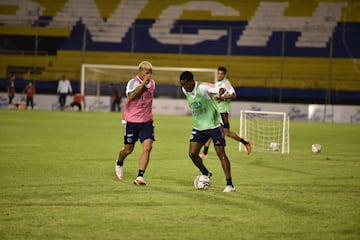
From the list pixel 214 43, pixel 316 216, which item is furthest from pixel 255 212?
pixel 214 43

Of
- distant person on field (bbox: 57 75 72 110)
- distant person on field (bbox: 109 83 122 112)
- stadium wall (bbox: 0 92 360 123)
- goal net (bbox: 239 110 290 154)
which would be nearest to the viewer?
goal net (bbox: 239 110 290 154)

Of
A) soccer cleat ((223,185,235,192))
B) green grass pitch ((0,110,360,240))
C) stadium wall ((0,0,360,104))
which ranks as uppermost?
stadium wall ((0,0,360,104))

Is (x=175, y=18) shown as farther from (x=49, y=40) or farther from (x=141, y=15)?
(x=49, y=40)

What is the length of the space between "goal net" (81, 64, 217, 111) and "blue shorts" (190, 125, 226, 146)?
3283cm

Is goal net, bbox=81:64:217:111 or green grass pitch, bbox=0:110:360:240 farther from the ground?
goal net, bbox=81:64:217:111

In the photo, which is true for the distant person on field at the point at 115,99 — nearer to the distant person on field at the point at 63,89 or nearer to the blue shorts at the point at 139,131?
the distant person on field at the point at 63,89

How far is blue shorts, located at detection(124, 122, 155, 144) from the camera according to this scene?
482 inches

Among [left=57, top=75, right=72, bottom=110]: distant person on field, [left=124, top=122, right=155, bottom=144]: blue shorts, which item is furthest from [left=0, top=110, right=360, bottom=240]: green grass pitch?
[left=57, top=75, right=72, bottom=110]: distant person on field

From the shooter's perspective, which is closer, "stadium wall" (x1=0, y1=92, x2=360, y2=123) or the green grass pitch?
the green grass pitch

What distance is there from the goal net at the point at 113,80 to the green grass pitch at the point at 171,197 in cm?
2522

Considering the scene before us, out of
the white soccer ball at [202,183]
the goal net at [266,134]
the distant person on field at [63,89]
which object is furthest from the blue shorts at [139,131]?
the distant person on field at [63,89]

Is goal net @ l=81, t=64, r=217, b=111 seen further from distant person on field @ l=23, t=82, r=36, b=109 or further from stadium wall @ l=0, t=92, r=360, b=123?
distant person on field @ l=23, t=82, r=36, b=109

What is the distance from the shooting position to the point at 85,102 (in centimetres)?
4559

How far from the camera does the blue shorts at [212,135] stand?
11.4m
